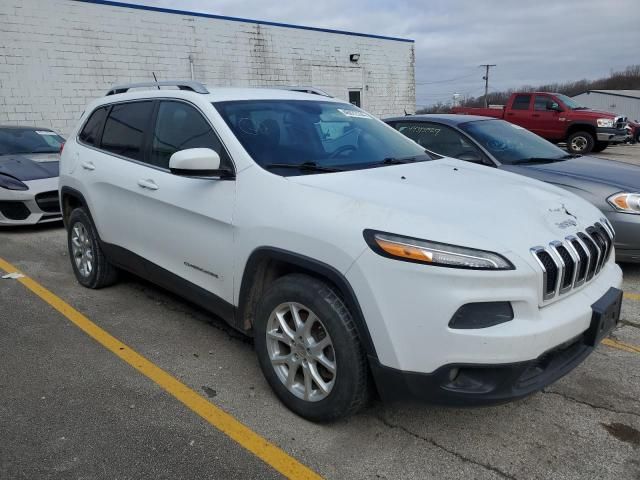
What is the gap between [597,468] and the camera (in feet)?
8.27

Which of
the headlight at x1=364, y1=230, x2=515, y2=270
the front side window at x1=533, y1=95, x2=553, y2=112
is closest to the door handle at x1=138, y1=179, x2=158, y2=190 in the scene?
the headlight at x1=364, y1=230, x2=515, y2=270

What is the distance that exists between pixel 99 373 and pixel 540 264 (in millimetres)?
2746

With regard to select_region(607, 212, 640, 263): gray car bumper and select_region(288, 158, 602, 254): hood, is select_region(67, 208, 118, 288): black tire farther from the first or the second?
select_region(607, 212, 640, 263): gray car bumper

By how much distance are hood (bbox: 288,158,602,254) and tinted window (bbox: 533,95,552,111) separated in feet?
49.7

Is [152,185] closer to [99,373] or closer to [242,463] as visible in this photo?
[99,373]

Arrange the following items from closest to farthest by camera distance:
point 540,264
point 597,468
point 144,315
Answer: point 540,264
point 597,468
point 144,315

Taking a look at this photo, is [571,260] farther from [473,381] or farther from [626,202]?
[626,202]

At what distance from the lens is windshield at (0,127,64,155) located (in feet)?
28.1

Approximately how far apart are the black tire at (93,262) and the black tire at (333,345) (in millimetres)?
2444

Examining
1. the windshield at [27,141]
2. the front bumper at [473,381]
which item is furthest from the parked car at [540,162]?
the windshield at [27,141]

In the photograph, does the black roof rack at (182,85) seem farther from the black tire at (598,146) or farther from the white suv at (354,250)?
the black tire at (598,146)

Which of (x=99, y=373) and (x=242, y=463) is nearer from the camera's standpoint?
(x=242, y=463)

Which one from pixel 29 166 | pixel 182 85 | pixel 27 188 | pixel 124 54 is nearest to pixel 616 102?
pixel 124 54

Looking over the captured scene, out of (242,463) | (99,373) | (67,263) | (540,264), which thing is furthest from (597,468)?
(67,263)
